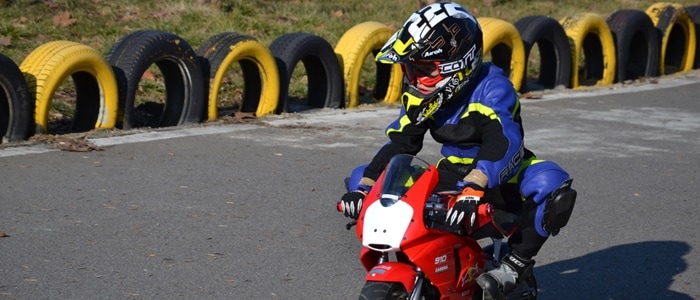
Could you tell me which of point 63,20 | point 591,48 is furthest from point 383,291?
point 591,48

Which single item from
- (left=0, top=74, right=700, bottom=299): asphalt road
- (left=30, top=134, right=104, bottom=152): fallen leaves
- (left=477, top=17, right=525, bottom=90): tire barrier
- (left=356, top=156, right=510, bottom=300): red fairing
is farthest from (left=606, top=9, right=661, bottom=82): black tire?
(left=356, top=156, right=510, bottom=300): red fairing

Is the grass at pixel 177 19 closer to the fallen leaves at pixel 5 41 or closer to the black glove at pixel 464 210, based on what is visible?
the fallen leaves at pixel 5 41

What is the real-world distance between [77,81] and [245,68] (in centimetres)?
186

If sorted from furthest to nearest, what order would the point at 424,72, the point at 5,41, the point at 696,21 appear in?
the point at 696,21, the point at 5,41, the point at 424,72

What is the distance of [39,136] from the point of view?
8.66 metres

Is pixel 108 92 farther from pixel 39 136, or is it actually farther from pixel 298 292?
→ pixel 298 292

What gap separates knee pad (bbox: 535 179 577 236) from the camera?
4.35 metres

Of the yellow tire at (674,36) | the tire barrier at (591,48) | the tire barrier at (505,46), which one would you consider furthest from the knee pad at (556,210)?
the yellow tire at (674,36)

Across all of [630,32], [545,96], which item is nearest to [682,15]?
[630,32]

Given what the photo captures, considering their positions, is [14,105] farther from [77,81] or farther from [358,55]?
[358,55]

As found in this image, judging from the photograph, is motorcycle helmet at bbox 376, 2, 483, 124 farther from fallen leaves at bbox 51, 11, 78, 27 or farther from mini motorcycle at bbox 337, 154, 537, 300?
fallen leaves at bbox 51, 11, 78, 27

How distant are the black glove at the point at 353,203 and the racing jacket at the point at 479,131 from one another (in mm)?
300

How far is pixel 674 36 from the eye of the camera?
52.1 feet

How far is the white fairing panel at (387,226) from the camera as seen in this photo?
12.6 feet
